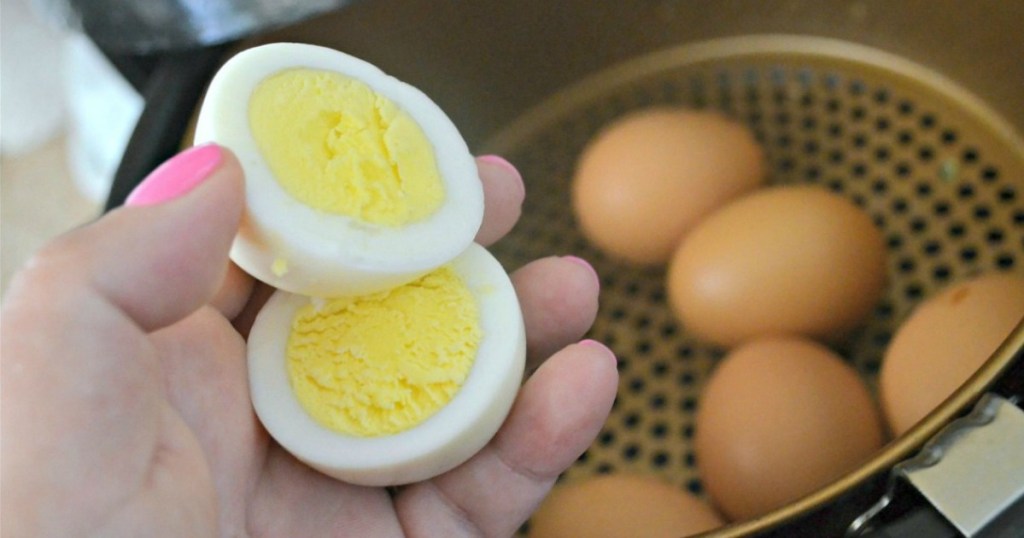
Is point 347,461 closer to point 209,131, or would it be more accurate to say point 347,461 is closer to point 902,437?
point 209,131

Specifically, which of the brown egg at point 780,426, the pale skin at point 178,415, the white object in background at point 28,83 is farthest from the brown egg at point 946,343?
the white object in background at point 28,83

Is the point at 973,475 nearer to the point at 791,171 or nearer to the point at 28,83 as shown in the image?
the point at 791,171

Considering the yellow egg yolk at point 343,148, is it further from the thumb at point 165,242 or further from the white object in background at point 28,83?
the white object in background at point 28,83

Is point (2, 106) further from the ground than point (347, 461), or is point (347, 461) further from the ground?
point (347, 461)

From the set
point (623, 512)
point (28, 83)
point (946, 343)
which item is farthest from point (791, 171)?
point (28, 83)

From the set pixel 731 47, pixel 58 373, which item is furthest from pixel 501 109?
pixel 58 373
